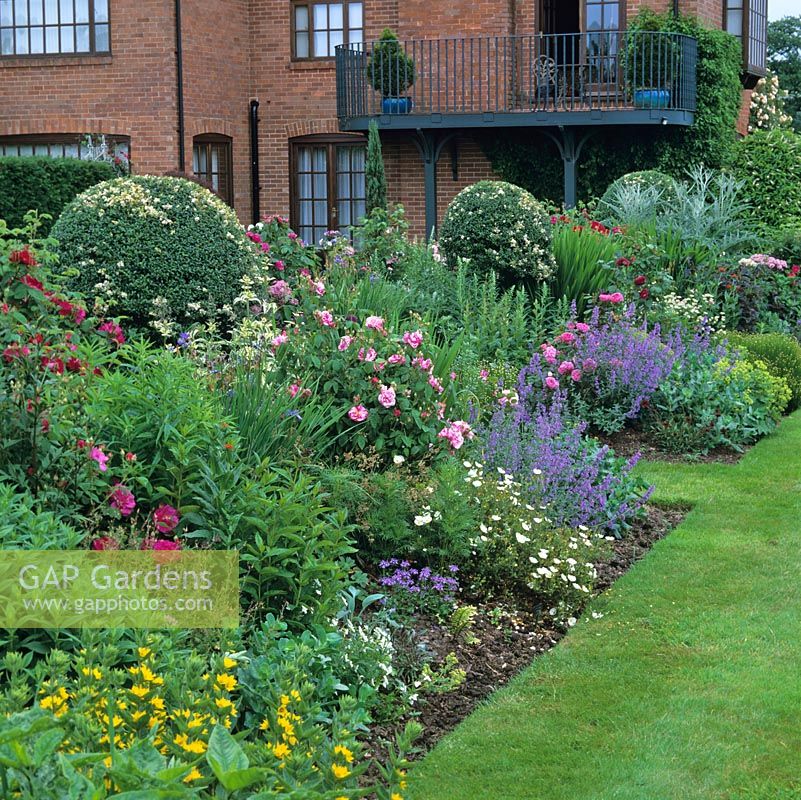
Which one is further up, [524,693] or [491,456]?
[491,456]

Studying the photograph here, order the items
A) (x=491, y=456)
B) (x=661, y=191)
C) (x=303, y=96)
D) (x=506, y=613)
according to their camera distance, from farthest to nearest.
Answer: (x=303, y=96) < (x=661, y=191) < (x=491, y=456) < (x=506, y=613)

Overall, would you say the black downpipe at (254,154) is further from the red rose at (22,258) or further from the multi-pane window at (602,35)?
the red rose at (22,258)

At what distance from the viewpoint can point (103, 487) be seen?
4.37m

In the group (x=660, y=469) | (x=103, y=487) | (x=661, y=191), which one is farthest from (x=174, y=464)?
(x=661, y=191)

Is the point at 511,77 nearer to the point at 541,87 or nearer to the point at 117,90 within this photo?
the point at 541,87

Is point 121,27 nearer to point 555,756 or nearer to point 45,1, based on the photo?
→ point 45,1

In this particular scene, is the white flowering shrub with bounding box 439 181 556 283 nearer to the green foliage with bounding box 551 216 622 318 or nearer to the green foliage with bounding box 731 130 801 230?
the green foliage with bounding box 551 216 622 318

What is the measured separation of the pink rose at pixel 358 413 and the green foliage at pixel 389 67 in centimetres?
1429

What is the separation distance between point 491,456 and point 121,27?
15.3 metres

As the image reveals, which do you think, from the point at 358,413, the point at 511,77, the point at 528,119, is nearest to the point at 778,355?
the point at 358,413

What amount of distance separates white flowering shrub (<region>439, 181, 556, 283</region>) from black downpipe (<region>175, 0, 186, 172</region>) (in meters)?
9.66

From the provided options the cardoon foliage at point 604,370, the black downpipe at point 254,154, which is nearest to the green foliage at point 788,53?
the black downpipe at point 254,154

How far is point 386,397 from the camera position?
5.77 meters

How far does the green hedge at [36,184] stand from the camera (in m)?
16.2
